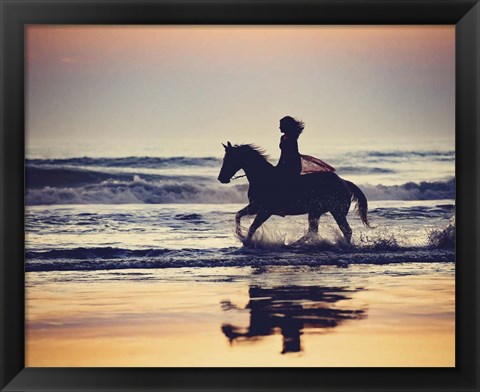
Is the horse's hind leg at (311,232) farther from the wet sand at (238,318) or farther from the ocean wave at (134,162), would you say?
the ocean wave at (134,162)

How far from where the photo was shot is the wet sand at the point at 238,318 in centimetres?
367

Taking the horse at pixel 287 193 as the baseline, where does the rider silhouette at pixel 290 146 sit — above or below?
above

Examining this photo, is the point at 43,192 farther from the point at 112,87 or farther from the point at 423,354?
the point at 423,354

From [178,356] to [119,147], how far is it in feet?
3.29

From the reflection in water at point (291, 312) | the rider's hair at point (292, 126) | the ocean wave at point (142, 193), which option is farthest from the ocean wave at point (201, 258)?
the rider's hair at point (292, 126)

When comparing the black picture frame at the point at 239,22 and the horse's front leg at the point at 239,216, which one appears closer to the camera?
the black picture frame at the point at 239,22

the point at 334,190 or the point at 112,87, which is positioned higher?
the point at 112,87

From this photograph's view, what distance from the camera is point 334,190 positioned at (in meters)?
3.77

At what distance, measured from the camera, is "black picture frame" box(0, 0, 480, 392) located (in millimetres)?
3629

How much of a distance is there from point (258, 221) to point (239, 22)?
3.04ft

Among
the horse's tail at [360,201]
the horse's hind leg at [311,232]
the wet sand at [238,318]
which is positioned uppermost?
the horse's tail at [360,201]

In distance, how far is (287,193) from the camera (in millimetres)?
3822
